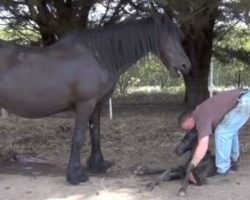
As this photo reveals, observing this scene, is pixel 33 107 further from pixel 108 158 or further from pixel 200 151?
pixel 200 151

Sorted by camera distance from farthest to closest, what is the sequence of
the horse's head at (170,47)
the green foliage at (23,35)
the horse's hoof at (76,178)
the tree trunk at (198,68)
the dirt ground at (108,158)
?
1. the tree trunk at (198,68)
2. the green foliage at (23,35)
3. the horse's head at (170,47)
4. the horse's hoof at (76,178)
5. the dirt ground at (108,158)

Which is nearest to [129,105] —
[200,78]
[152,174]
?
[200,78]

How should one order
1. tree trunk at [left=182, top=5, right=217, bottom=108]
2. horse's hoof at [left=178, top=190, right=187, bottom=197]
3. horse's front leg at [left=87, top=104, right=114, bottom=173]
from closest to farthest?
horse's hoof at [left=178, top=190, right=187, bottom=197], horse's front leg at [left=87, top=104, right=114, bottom=173], tree trunk at [left=182, top=5, right=217, bottom=108]

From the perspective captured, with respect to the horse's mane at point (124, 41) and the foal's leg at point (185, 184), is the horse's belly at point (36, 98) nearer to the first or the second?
the horse's mane at point (124, 41)

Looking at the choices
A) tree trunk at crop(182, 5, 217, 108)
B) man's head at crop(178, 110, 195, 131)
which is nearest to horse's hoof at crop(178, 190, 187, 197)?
man's head at crop(178, 110, 195, 131)

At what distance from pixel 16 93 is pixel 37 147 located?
6.64ft

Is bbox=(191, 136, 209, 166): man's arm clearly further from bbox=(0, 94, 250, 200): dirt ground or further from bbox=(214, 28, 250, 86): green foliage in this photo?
bbox=(214, 28, 250, 86): green foliage

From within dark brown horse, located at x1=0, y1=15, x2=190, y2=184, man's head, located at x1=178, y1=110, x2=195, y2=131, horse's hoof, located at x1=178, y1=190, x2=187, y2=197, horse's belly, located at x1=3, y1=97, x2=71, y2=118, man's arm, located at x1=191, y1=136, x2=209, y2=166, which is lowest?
horse's hoof, located at x1=178, y1=190, x2=187, y2=197

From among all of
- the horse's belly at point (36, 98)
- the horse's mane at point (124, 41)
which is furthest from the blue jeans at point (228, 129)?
the horse's belly at point (36, 98)

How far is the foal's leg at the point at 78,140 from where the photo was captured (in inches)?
212

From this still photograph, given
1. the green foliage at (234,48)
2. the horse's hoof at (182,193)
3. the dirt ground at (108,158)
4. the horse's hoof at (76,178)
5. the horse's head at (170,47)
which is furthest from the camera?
the green foliage at (234,48)

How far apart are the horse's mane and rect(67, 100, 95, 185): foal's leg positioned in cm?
50

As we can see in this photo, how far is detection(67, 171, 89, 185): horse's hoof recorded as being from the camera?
5375mm

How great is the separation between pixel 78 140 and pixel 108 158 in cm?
131
